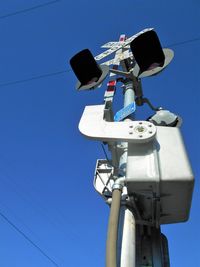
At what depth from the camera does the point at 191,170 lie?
1592 mm

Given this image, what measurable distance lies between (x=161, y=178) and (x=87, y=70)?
3.76ft

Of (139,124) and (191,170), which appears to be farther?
(139,124)

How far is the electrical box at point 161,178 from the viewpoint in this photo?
5.17 feet

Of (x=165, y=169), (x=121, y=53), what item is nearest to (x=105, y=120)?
(x=165, y=169)

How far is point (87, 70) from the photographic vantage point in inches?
95.7

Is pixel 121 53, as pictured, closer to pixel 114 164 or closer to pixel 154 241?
pixel 114 164

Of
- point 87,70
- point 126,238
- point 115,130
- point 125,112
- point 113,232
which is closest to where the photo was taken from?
point 113,232

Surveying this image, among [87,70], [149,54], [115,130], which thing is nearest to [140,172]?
[115,130]

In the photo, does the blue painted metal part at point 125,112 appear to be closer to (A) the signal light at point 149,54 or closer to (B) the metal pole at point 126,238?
(A) the signal light at point 149,54

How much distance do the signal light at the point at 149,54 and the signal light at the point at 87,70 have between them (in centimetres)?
27

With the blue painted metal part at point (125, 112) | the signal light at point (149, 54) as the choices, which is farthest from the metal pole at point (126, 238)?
the signal light at point (149, 54)

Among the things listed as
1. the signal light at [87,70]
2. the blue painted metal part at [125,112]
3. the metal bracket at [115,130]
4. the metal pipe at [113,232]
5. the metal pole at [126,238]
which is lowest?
the metal pole at [126,238]

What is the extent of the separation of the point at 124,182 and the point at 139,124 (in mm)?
314

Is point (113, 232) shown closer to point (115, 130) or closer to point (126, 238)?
point (126, 238)
